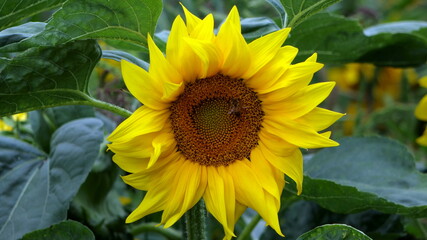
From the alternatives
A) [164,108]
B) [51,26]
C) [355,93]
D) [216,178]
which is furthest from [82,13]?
[355,93]

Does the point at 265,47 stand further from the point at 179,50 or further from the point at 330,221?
the point at 330,221

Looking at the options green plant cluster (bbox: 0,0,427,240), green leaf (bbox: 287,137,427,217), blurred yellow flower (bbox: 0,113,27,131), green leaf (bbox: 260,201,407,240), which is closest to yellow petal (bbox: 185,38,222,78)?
green plant cluster (bbox: 0,0,427,240)

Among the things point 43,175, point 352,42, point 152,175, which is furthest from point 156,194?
point 352,42

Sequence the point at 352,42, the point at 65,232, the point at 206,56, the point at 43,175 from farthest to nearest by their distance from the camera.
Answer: the point at 352,42 → the point at 43,175 → the point at 65,232 → the point at 206,56

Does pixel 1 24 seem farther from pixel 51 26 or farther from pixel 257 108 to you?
pixel 257 108

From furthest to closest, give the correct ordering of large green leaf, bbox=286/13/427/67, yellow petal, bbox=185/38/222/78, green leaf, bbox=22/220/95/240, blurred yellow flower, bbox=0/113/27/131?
blurred yellow flower, bbox=0/113/27/131 < large green leaf, bbox=286/13/427/67 < green leaf, bbox=22/220/95/240 < yellow petal, bbox=185/38/222/78

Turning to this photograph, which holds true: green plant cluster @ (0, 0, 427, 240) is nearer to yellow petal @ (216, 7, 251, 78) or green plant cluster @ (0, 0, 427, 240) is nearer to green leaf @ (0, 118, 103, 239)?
green leaf @ (0, 118, 103, 239)

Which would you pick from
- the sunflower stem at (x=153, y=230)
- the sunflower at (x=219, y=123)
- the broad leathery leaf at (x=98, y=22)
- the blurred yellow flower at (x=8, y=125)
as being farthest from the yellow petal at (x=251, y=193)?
the blurred yellow flower at (x=8, y=125)
